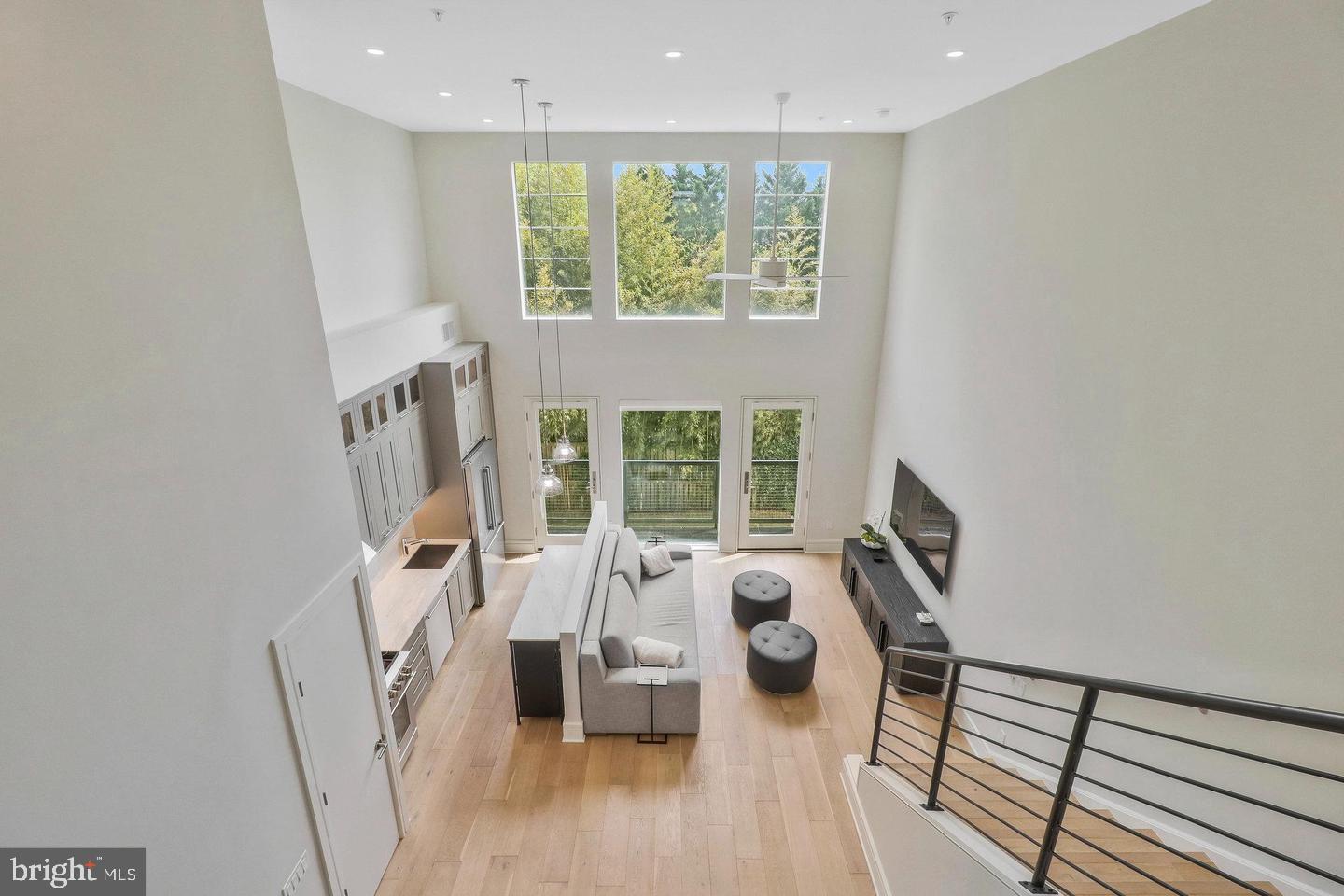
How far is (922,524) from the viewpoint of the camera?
5930 millimetres

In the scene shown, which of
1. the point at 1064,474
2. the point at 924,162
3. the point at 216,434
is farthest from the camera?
the point at 924,162

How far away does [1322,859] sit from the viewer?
2252mm

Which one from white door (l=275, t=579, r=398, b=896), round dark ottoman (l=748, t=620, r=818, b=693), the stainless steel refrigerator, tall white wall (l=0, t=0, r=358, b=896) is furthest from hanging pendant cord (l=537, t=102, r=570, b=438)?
→ tall white wall (l=0, t=0, r=358, b=896)

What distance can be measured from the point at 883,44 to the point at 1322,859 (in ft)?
13.3

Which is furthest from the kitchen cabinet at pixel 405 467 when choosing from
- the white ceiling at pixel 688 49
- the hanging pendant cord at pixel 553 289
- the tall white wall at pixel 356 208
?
the white ceiling at pixel 688 49

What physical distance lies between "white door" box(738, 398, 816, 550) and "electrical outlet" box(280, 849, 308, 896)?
564 cm

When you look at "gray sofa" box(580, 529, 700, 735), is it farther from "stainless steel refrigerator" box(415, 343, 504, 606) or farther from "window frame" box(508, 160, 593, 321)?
"window frame" box(508, 160, 593, 321)

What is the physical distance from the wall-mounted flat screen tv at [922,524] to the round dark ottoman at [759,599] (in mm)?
1323

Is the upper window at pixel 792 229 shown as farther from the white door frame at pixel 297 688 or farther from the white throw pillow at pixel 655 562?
the white door frame at pixel 297 688

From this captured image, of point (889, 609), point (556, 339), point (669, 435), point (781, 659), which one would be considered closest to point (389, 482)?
point (556, 339)

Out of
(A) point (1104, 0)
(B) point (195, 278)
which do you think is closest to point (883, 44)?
(A) point (1104, 0)

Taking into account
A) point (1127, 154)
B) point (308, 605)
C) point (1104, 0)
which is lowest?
point (308, 605)

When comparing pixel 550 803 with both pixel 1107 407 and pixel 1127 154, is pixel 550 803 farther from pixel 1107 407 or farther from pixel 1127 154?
pixel 1127 154

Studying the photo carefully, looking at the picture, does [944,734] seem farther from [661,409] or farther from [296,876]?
[661,409]
